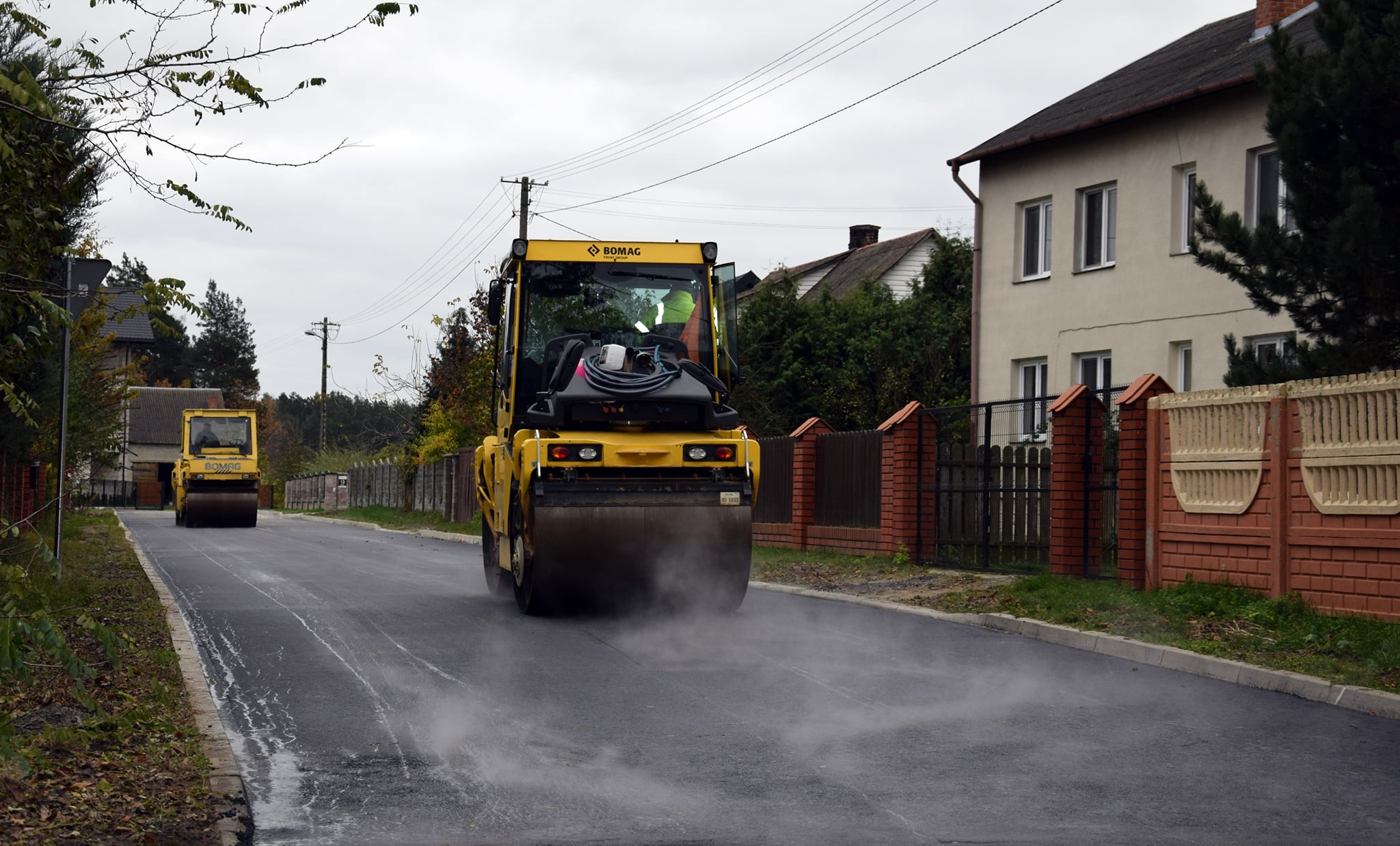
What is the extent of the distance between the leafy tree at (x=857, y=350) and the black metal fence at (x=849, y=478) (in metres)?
11.4

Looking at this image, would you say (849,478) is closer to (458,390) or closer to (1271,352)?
(1271,352)

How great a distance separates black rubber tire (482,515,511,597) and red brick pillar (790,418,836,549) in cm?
714

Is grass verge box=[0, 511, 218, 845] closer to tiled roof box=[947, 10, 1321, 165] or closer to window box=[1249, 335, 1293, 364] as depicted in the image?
window box=[1249, 335, 1293, 364]

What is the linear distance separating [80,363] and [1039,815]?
21761 mm

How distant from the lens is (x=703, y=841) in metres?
5.33

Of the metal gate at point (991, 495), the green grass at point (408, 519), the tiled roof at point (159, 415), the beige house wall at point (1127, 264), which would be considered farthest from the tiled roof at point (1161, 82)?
the tiled roof at point (159, 415)

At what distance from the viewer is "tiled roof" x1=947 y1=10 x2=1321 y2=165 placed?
2098 cm

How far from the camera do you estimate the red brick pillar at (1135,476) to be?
13.8 metres

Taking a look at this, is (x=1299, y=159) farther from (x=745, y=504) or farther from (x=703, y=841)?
(x=703, y=841)

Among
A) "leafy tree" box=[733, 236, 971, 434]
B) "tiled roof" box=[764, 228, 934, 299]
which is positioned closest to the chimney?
"tiled roof" box=[764, 228, 934, 299]

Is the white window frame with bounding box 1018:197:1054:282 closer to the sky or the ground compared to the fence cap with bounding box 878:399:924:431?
closer to the sky

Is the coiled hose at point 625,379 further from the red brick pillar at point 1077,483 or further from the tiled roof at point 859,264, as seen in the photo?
the tiled roof at point 859,264

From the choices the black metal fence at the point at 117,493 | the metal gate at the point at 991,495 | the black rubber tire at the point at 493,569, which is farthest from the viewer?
the black metal fence at the point at 117,493

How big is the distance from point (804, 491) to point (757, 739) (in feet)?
47.6
